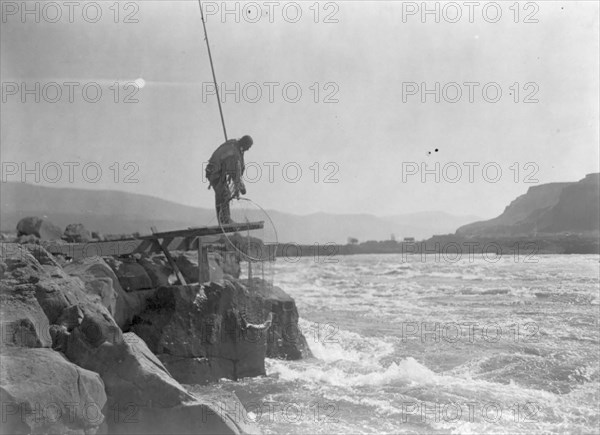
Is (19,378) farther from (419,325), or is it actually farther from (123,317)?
(419,325)

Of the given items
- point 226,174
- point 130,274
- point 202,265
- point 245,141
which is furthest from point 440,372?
point 130,274

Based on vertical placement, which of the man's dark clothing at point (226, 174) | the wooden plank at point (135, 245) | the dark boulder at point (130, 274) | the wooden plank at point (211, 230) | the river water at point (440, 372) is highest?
the man's dark clothing at point (226, 174)

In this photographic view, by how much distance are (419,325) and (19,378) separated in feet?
47.6

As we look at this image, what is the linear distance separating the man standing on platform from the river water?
3.39 meters

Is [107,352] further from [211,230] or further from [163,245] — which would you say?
[163,245]

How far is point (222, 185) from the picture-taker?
1194cm

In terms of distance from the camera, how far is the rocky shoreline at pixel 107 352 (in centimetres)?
536

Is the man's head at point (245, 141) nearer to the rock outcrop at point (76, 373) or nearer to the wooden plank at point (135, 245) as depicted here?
the wooden plank at point (135, 245)

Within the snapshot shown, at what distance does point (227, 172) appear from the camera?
11789 mm

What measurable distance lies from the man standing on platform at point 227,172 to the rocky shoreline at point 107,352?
1673 mm

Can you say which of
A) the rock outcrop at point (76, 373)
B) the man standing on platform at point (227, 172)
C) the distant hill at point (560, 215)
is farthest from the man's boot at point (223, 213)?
the distant hill at point (560, 215)

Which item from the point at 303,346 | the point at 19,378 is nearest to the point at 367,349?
the point at 303,346

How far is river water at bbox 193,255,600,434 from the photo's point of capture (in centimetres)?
912

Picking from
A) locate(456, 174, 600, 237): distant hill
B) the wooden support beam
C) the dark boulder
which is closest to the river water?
the wooden support beam
